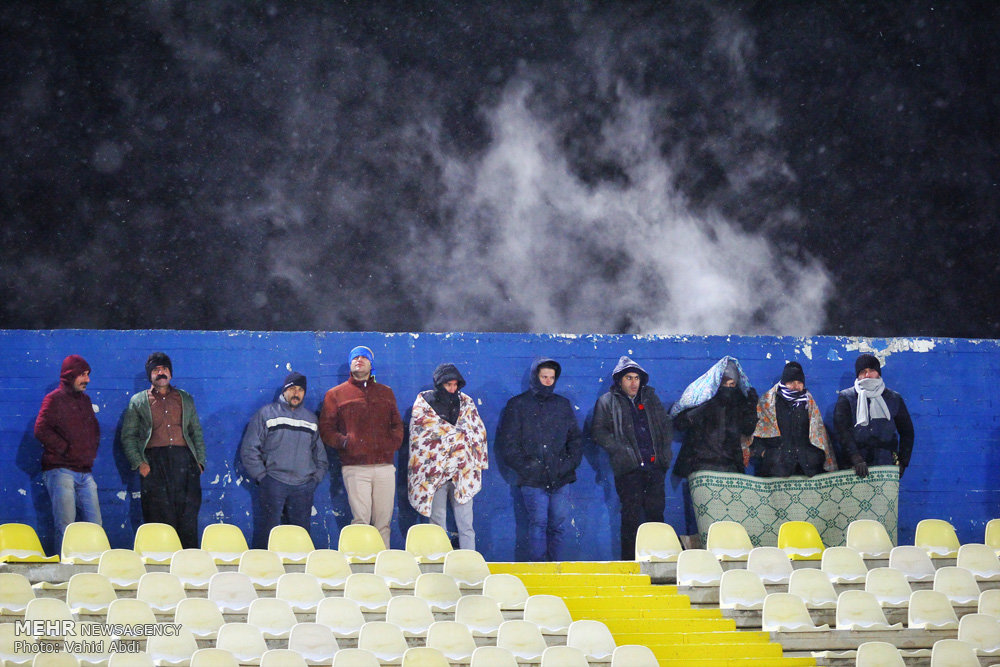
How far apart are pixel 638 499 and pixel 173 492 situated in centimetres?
339

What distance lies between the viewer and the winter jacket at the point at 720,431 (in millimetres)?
8367

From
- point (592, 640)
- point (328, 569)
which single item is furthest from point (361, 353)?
point (592, 640)

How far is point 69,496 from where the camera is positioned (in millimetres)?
7641

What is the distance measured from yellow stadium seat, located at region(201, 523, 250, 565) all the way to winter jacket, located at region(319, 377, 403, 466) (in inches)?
42.2

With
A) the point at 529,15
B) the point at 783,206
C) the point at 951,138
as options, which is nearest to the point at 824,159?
the point at 783,206

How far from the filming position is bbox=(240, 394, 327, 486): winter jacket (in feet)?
25.7

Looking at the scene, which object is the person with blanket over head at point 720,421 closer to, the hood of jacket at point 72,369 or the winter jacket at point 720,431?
the winter jacket at point 720,431

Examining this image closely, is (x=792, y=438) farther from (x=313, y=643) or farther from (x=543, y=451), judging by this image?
(x=313, y=643)

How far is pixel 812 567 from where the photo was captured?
7.48 meters

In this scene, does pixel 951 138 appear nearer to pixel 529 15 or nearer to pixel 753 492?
pixel 529 15

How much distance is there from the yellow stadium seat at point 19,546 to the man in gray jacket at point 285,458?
1.46 m

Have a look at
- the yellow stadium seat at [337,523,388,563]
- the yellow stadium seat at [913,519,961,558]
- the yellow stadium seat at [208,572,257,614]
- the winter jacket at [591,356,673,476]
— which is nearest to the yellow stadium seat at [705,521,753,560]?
the winter jacket at [591,356,673,476]

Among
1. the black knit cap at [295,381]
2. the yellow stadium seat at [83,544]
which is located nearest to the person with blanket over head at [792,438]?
the black knit cap at [295,381]

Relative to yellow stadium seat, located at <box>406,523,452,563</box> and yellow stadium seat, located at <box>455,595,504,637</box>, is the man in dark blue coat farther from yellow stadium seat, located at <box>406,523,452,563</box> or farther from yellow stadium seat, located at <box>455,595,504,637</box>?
yellow stadium seat, located at <box>455,595,504,637</box>
